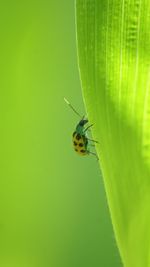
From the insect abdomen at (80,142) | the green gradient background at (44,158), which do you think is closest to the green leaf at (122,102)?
the insect abdomen at (80,142)

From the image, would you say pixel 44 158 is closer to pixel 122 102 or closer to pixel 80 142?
pixel 80 142

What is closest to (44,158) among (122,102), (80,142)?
(80,142)

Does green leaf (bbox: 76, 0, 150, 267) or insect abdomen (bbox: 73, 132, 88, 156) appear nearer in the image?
green leaf (bbox: 76, 0, 150, 267)

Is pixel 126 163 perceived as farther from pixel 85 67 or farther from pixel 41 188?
pixel 41 188

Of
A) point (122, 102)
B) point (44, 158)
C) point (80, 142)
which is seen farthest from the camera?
point (44, 158)

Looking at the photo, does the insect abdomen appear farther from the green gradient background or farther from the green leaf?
the green leaf

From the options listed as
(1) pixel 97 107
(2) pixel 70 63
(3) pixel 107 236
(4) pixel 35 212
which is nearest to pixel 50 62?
(2) pixel 70 63

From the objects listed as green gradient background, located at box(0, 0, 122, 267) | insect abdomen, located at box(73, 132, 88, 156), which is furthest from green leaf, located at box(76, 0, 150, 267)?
green gradient background, located at box(0, 0, 122, 267)

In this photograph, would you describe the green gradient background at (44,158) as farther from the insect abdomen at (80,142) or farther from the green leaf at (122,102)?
the green leaf at (122,102)
